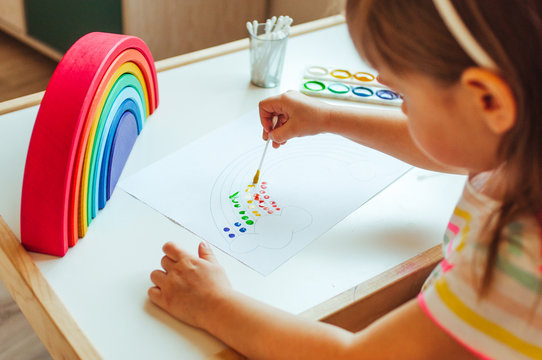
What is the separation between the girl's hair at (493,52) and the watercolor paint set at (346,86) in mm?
473

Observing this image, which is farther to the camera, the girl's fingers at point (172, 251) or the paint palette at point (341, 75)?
the paint palette at point (341, 75)

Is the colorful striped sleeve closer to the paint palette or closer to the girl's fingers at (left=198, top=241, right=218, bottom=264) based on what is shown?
the girl's fingers at (left=198, top=241, right=218, bottom=264)

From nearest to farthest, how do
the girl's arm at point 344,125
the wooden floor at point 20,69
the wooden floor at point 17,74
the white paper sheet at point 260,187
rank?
1. the white paper sheet at point 260,187
2. the girl's arm at point 344,125
3. the wooden floor at point 17,74
4. the wooden floor at point 20,69

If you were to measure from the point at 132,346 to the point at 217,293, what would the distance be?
0.31 feet

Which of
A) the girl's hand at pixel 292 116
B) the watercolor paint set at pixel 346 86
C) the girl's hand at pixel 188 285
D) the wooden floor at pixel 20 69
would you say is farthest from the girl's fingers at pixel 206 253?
the wooden floor at pixel 20 69

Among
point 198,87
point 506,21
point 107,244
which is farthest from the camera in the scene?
point 198,87

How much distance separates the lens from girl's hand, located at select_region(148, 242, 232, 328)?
547mm

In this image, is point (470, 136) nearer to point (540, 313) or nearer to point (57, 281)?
point (540, 313)

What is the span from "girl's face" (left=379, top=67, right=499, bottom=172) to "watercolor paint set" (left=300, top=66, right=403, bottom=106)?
45 centimetres

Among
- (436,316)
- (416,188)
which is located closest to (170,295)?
(436,316)

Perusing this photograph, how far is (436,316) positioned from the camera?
455mm

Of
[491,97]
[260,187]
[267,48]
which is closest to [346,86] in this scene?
[267,48]

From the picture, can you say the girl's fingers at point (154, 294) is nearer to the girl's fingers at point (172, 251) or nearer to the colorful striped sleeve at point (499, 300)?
the girl's fingers at point (172, 251)

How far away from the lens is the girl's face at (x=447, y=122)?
1.44 ft
